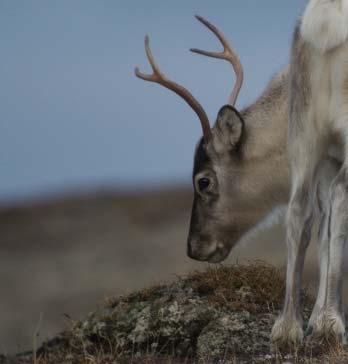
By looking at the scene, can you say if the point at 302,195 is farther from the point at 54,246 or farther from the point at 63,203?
the point at 63,203

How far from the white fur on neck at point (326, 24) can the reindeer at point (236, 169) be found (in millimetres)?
1725

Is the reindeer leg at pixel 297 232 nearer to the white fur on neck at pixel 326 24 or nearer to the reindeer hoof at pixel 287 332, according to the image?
the reindeer hoof at pixel 287 332

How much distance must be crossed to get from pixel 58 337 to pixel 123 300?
84 cm

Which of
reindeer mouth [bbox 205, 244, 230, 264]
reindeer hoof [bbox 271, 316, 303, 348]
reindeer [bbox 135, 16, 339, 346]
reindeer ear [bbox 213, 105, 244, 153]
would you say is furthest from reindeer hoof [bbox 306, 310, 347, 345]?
reindeer mouth [bbox 205, 244, 230, 264]

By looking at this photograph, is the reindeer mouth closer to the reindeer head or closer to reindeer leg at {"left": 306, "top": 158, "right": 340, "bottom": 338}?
the reindeer head

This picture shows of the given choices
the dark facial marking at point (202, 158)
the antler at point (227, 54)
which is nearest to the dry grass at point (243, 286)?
the dark facial marking at point (202, 158)

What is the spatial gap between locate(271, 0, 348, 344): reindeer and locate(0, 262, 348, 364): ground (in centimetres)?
43

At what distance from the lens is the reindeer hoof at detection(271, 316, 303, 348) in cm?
902

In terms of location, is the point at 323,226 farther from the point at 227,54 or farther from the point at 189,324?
the point at 227,54

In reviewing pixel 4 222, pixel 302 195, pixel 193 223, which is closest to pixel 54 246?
pixel 4 222

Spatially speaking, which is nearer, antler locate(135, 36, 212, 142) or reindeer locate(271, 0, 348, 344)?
reindeer locate(271, 0, 348, 344)

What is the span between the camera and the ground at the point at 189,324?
949 cm

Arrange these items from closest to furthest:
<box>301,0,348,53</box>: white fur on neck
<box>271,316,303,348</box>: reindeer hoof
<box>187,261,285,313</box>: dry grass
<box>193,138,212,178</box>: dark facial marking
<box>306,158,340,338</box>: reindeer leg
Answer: <box>301,0,348,53</box>: white fur on neck, <box>271,316,303,348</box>: reindeer hoof, <box>306,158,340,338</box>: reindeer leg, <box>187,261,285,313</box>: dry grass, <box>193,138,212,178</box>: dark facial marking

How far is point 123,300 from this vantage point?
10641 millimetres
